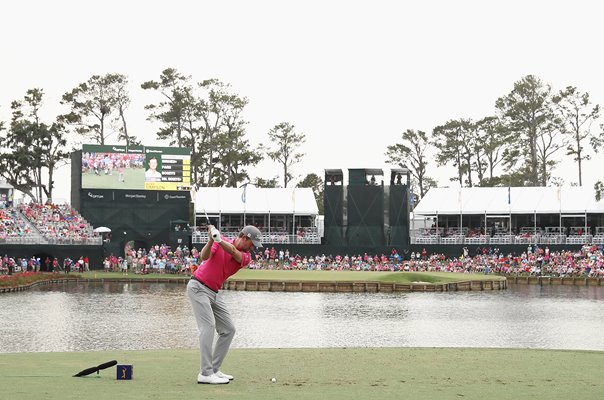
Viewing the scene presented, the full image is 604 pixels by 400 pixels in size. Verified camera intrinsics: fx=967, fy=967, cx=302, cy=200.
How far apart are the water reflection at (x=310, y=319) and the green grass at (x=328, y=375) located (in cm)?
784

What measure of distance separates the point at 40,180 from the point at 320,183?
2810cm

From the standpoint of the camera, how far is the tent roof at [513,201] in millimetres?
74188

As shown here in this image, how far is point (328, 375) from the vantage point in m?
13.2

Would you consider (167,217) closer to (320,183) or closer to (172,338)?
(320,183)

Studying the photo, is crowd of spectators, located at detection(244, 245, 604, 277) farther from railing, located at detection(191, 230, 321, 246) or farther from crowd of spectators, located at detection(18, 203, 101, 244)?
crowd of spectators, located at detection(18, 203, 101, 244)

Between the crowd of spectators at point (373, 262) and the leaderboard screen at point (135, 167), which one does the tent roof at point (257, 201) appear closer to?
the leaderboard screen at point (135, 167)

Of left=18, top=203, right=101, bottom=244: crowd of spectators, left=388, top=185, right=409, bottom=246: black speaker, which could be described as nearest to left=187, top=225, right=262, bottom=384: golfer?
left=18, top=203, right=101, bottom=244: crowd of spectators

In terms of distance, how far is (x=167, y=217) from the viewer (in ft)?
235

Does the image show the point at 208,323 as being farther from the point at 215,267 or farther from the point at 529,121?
the point at 529,121

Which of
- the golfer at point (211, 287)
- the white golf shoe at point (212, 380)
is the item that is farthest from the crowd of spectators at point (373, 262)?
the white golf shoe at point (212, 380)

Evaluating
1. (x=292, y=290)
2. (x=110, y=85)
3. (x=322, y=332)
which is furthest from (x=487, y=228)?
(x=322, y=332)

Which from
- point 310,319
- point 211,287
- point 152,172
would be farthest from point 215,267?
point 152,172

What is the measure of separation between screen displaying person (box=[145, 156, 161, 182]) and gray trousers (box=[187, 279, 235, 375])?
60.6m

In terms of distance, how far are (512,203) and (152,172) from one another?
2779cm
